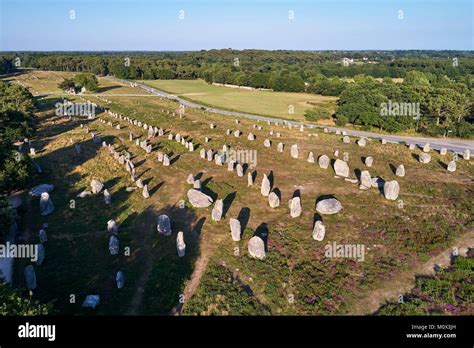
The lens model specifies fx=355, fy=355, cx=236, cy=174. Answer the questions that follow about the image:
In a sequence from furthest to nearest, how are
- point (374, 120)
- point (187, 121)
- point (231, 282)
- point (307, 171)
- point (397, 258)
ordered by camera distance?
1. point (374, 120)
2. point (187, 121)
3. point (307, 171)
4. point (397, 258)
5. point (231, 282)

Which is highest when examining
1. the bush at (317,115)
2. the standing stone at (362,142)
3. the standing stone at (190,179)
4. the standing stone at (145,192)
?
the bush at (317,115)

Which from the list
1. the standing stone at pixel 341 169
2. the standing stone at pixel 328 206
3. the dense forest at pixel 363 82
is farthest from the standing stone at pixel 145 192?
the dense forest at pixel 363 82

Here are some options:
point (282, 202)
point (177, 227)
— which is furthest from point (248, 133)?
point (177, 227)

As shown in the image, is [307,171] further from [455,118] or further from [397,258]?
[455,118]

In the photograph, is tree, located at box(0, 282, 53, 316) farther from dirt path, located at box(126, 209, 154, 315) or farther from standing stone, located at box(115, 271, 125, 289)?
standing stone, located at box(115, 271, 125, 289)

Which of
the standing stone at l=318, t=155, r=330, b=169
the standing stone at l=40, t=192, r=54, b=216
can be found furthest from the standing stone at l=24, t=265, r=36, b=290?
the standing stone at l=318, t=155, r=330, b=169

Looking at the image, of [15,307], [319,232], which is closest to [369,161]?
[319,232]

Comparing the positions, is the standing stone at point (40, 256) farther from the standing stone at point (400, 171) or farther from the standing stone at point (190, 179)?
the standing stone at point (400, 171)
